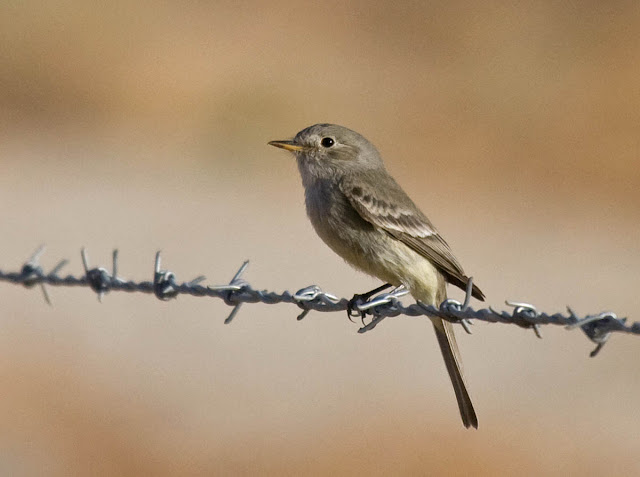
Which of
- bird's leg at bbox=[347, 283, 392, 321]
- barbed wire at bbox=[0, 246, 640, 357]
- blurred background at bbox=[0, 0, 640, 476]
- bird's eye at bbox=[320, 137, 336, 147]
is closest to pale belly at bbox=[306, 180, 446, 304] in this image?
bird's leg at bbox=[347, 283, 392, 321]

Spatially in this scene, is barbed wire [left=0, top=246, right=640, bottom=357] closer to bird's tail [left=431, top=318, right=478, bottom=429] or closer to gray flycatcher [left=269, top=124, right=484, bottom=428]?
bird's tail [left=431, top=318, right=478, bottom=429]

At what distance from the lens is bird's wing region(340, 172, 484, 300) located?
656cm

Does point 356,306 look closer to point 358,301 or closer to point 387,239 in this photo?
point 358,301

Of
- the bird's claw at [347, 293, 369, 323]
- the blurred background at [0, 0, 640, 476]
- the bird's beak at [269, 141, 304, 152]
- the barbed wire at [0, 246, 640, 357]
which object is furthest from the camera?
the blurred background at [0, 0, 640, 476]

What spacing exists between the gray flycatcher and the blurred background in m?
4.01

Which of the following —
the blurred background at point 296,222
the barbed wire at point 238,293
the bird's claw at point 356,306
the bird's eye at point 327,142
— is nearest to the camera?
the barbed wire at point 238,293

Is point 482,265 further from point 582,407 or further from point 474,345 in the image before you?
point 582,407

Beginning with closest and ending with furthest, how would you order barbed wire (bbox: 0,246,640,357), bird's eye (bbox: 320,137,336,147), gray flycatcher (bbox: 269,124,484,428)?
barbed wire (bbox: 0,246,640,357), gray flycatcher (bbox: 269,124,484,428), bird's eye (bbox: 320,137,336,147)

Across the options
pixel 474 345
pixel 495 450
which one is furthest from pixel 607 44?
pixel 495 450

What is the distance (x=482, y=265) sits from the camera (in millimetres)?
15742

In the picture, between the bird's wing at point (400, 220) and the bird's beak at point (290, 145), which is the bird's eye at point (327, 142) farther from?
the bird's wing at point (400, 220)

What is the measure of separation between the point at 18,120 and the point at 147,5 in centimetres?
600

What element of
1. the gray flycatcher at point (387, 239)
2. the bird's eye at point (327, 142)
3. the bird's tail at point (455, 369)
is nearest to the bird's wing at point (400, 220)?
the gray flycatcher at point (387, 239)

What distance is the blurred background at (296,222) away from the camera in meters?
10.9
